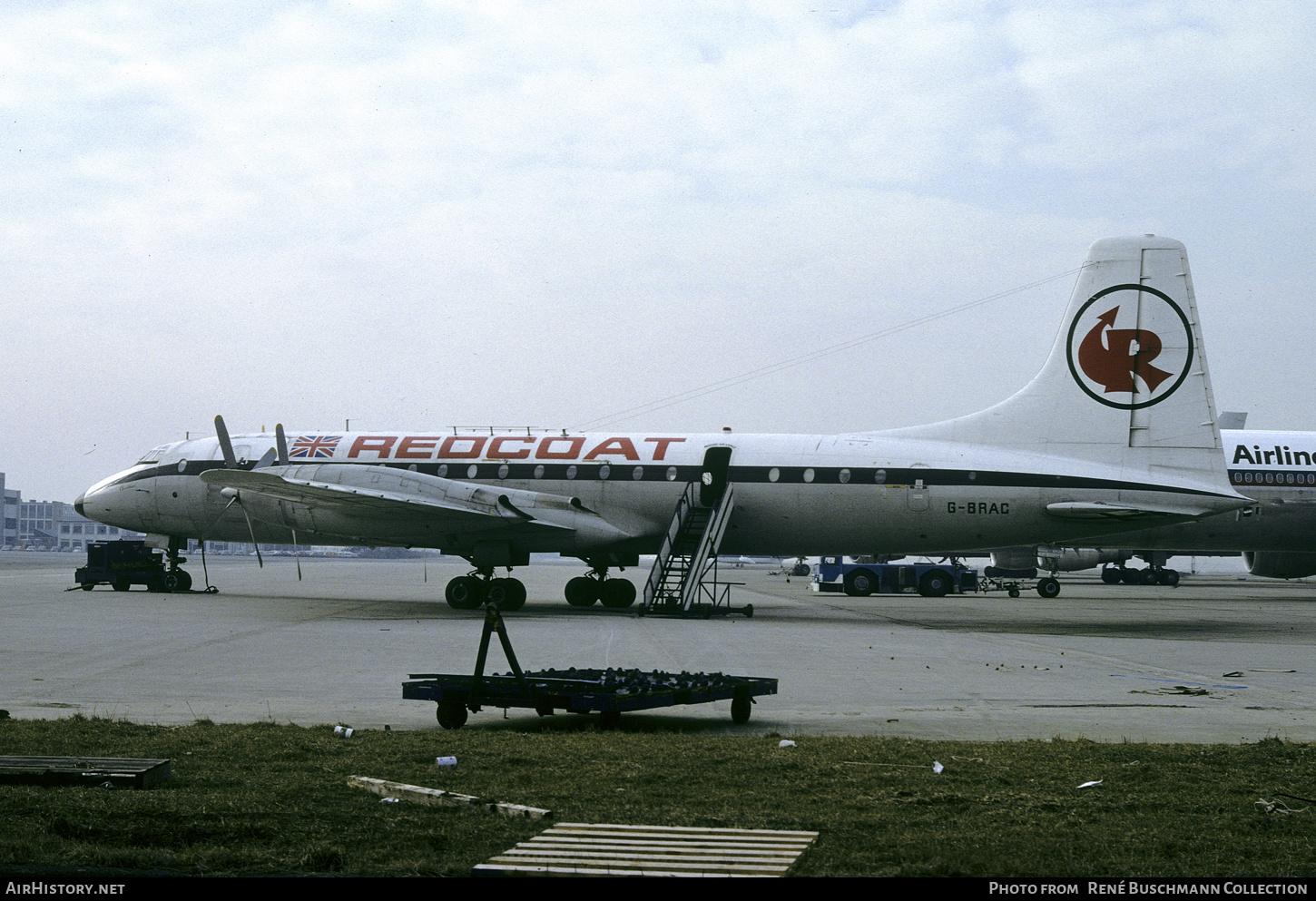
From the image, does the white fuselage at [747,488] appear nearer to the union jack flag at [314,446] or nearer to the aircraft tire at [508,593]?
the union jack flag at [314,446]

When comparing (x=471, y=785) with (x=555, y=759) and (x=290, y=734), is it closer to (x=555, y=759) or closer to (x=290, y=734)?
(x=555, y=759)

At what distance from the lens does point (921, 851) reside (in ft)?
20.1

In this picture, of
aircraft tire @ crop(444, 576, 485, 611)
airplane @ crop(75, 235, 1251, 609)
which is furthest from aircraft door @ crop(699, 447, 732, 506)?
aircraft tire @ crop(444, 576, 485, 611)

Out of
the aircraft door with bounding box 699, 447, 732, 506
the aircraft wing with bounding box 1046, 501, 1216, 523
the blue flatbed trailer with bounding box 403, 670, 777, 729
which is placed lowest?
the blue flatbed trailer with bounding box 403, 670, 777, 729

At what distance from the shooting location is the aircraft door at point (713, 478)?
2809 cm

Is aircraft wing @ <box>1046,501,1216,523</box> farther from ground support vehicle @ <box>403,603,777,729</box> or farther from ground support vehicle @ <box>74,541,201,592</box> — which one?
ground support vehicle @ <box>74,541,201,592</box>

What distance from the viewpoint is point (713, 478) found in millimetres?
28125

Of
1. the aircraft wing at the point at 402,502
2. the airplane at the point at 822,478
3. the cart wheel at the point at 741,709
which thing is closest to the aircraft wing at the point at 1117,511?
the airplane at the point at 822,478

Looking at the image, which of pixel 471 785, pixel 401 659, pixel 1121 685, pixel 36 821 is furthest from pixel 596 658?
pixel 36 821

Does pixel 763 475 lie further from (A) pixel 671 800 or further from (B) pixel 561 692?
(A) pixel 671 800

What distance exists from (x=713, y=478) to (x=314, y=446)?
11.5 metres

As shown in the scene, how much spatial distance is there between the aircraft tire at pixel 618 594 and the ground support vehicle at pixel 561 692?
1886 cm

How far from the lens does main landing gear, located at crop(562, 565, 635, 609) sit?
30625 mm

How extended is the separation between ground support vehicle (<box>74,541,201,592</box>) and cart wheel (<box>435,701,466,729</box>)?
26412 mm
